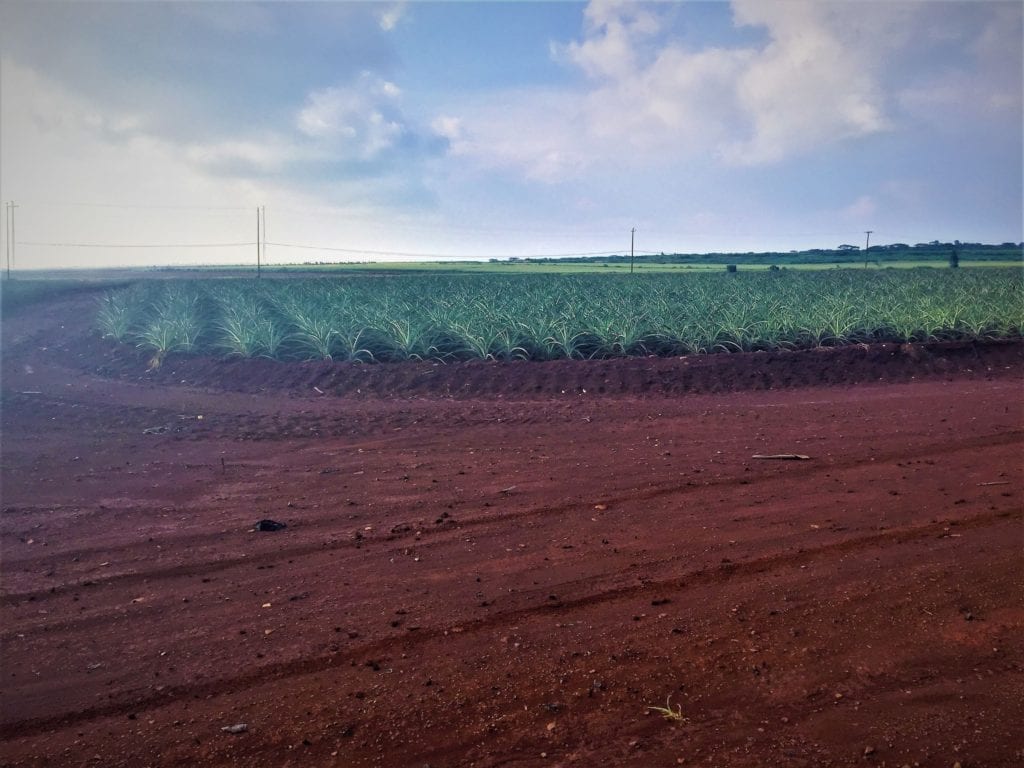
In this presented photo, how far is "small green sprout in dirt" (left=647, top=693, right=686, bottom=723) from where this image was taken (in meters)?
3.15

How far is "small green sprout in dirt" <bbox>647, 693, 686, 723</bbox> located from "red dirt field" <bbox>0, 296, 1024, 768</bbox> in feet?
0.07

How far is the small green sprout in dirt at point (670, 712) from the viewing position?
3.15 metres

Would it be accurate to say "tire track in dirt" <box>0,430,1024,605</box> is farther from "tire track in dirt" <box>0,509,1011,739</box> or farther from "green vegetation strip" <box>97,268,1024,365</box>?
"green vegetation strip" <box>97,268,1024,365</box>

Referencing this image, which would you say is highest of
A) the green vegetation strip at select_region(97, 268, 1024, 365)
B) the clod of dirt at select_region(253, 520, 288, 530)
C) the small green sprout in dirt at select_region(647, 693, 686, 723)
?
the green vegetation strip at select_region(97, 268, 1024, 365)

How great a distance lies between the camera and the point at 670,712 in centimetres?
318

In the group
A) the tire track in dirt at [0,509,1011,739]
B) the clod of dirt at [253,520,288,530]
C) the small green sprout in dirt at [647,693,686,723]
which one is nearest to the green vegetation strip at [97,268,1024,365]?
the clod of dirt at [253,520,288,530]

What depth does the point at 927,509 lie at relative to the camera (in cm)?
559

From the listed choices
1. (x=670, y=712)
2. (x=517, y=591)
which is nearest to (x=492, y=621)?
(x=517, y=591)

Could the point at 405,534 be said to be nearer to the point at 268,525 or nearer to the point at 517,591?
the point at 268,525

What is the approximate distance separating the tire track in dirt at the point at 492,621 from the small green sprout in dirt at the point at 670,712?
89 centimetres

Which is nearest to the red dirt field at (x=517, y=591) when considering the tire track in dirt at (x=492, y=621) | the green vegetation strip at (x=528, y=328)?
the tire track in dirt at (x=492, y=621)

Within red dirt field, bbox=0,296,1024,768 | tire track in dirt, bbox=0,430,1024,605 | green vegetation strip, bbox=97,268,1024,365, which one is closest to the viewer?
red dirt field, bbox=0,296,1024,768

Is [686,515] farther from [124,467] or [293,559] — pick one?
[124,467]

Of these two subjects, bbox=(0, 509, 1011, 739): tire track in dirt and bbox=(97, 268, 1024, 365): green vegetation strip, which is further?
bbox=(97, 268, 1024, 365): green vegetation strip
